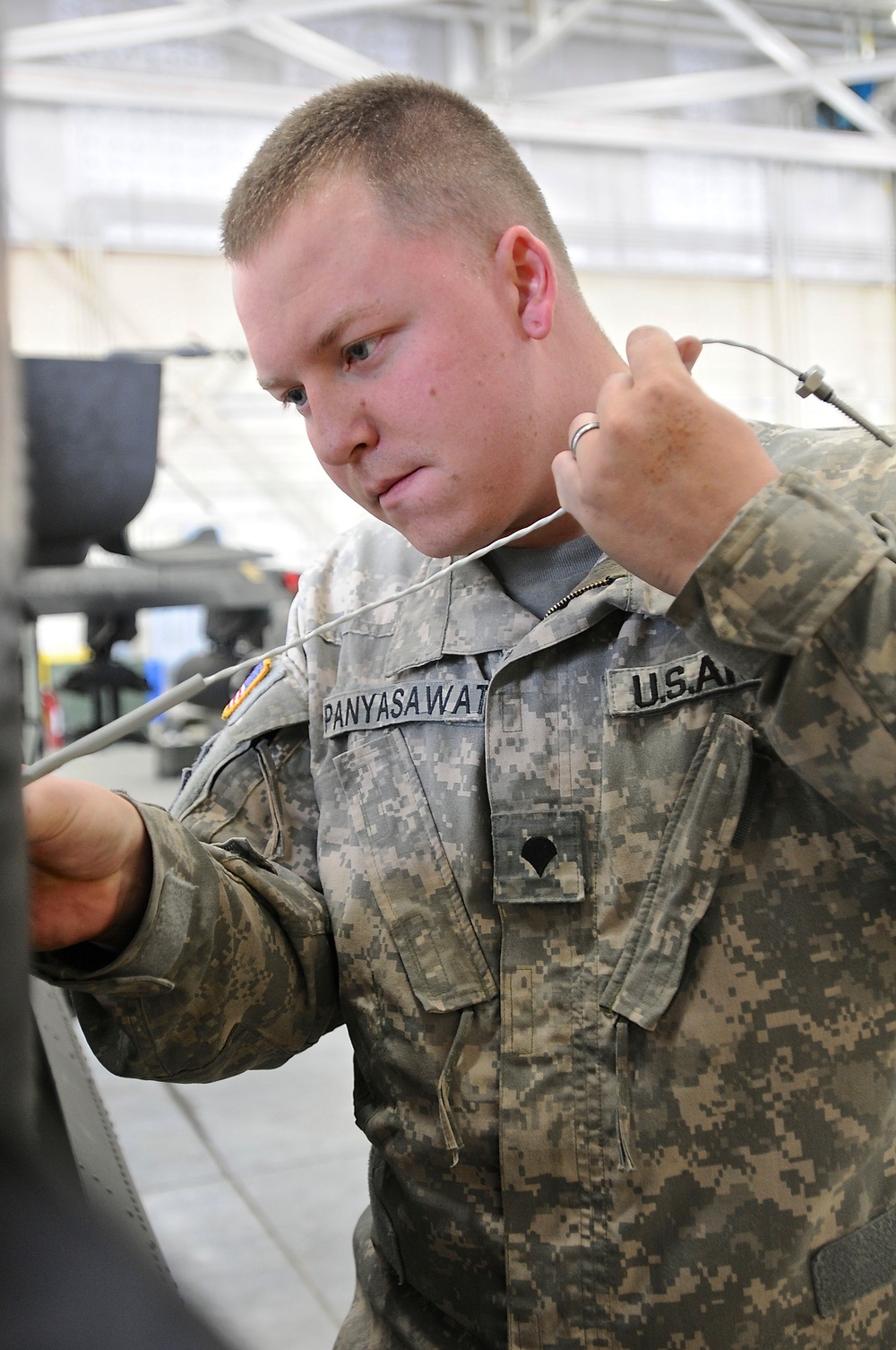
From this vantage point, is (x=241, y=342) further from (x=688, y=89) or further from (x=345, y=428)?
(x=345, y=428)

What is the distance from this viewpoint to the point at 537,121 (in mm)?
8195

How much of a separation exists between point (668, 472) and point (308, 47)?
776 cm

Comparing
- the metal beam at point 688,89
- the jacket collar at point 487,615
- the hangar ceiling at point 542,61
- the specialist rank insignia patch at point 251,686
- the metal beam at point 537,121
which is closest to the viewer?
the jacket collar at point 487,615

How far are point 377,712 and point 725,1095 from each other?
0.42 metres

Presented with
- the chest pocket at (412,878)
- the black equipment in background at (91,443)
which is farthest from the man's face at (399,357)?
the black equipment in background at (91,443)

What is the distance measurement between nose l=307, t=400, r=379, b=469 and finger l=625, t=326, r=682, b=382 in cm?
23

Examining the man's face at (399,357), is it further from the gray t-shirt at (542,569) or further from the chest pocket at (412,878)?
the chest pocket at (412,878)

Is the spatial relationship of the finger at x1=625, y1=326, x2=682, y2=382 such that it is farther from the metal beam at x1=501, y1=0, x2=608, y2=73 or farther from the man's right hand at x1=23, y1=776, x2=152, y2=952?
the metal beam at x1=501, y1=0, x2=608, y2=73

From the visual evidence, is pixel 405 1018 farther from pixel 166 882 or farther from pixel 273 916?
pixel 166 882

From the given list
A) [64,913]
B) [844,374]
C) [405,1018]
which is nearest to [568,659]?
[405,1018]

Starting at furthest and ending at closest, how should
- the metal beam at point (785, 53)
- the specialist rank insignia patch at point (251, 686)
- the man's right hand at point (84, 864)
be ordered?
1. the metal beam at point (785, 53)
2. the specialist rank insignia patch at point (251, 686)
3. the man's right hand at point (84, 864)

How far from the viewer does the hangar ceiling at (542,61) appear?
23.7 feet

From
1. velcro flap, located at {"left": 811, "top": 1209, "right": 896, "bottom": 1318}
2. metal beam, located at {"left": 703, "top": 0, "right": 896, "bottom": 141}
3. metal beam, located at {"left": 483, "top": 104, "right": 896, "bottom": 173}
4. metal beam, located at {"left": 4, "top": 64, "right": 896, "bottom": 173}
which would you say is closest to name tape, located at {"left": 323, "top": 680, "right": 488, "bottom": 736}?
velcro flap, located at {"left": 811, "top": 1209, "right": 896, "bottom": 1318}

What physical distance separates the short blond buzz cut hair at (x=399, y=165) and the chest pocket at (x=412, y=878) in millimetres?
434
